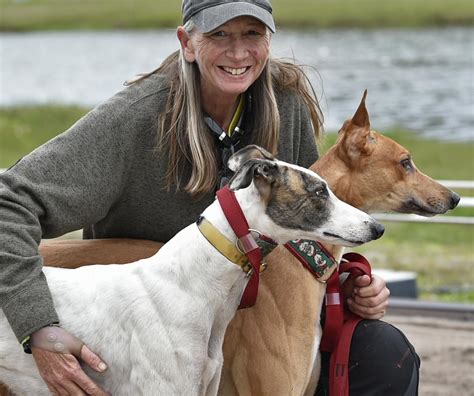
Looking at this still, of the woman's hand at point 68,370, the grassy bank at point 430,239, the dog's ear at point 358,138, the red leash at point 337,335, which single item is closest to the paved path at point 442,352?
the grassy bank at point 430,239

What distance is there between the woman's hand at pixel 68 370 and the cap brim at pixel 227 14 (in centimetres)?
108

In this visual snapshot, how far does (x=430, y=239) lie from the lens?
9.07 meters

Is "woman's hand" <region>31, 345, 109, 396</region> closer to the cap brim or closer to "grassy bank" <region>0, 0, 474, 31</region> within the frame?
the cap brim

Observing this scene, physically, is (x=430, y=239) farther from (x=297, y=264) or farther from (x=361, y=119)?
(x=297, y=264)

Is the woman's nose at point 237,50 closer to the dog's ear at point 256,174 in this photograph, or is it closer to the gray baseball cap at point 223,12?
the gray baseball cap at point 223,12

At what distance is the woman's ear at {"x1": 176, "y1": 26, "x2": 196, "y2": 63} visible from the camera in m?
3.49

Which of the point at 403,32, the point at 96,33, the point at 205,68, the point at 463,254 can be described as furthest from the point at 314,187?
the point at 96,33

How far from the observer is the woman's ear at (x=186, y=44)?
3488mm

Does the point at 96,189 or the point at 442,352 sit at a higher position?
the point at 96,189

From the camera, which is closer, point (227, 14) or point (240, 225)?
point (240, 225)

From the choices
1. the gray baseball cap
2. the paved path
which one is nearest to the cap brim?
the gray baseball cap

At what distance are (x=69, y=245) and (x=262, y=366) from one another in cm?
77

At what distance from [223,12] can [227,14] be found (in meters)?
0.02

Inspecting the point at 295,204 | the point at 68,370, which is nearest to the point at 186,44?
the point at 295,204
